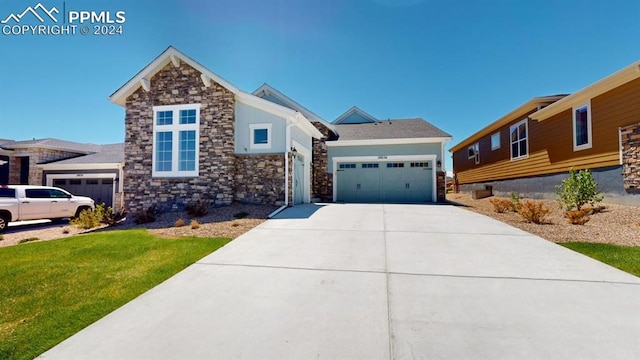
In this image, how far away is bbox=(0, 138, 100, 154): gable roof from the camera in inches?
682

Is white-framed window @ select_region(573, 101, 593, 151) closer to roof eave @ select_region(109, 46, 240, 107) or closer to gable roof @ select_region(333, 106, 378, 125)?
gable roof @ select_region(333, 106, 378, 125)

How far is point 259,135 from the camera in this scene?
12.2 metres

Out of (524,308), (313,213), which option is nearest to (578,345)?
(524,308)

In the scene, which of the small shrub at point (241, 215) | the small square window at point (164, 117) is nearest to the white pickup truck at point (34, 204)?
the small square window at point (164, 117)

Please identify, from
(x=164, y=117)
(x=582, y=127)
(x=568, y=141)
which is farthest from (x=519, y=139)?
(x=164, y=117)

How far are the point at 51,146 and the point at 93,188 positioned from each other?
5.41 m

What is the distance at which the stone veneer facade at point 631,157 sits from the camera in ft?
28.6

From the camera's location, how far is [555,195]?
1228 cm

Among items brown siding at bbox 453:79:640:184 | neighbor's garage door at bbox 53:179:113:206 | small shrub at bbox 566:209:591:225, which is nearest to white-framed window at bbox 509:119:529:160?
A: brown siding at bbox 453:79:640:184

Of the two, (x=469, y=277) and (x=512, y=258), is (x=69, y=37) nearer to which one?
(x=469, y=277)

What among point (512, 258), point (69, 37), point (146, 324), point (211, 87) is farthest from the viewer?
point (211, 87)

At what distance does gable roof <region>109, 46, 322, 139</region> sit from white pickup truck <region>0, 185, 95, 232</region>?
480cm

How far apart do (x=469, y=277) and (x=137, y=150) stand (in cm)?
1401

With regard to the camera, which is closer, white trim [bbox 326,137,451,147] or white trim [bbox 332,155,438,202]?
white trim [bbox 326,137,451,147]
